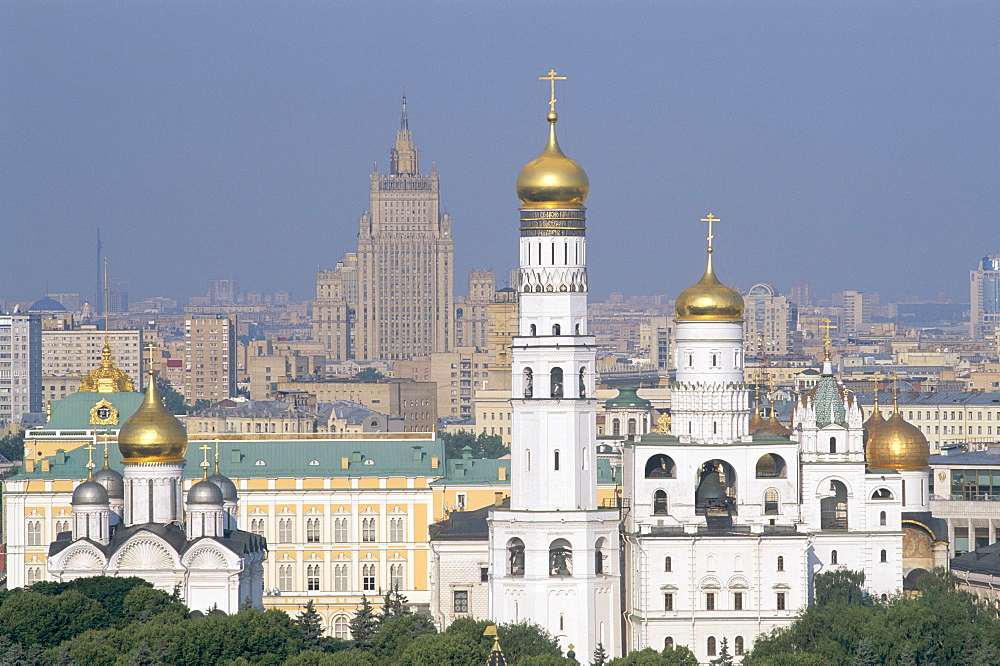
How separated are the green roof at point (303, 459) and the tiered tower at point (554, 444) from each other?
1658 cm

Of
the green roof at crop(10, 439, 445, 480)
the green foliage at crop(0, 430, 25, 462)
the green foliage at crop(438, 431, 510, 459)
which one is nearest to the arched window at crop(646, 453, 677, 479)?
the green roof at crop(10, 439, 445, 480)

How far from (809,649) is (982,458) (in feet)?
119

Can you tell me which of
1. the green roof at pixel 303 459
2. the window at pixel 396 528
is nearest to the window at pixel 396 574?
the window at pixel 396 528

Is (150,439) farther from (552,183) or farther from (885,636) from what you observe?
(885,636)

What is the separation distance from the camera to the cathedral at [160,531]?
79.6 metres

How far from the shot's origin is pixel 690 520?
257 ft

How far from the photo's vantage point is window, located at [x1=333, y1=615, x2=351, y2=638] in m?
91.2

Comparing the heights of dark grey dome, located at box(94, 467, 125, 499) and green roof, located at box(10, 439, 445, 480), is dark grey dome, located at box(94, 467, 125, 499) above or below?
below

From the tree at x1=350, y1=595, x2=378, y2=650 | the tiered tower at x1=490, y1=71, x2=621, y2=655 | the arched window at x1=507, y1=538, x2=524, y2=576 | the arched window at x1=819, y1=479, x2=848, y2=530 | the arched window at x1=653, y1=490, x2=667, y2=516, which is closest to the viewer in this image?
the tree at x1=350, y1=595, x2=378, y2=650

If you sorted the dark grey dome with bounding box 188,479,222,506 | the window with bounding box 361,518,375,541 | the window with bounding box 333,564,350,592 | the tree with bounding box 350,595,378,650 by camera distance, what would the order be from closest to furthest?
the tree with bounding box 350,595,378,650, the dark grey dome with bounding box 188,479,222,506, the window with bounding box 333,564,350,592, the window with bounding box 361,518,375,541

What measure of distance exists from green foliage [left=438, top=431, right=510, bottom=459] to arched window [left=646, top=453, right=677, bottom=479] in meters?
56.2

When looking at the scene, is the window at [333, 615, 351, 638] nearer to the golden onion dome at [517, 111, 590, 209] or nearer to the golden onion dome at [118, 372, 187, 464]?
the golden onion dome at [118, 372, 187, 464]

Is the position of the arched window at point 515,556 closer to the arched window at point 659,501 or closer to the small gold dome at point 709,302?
the arched window at point 659,501

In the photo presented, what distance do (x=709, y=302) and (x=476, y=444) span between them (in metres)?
69.5
